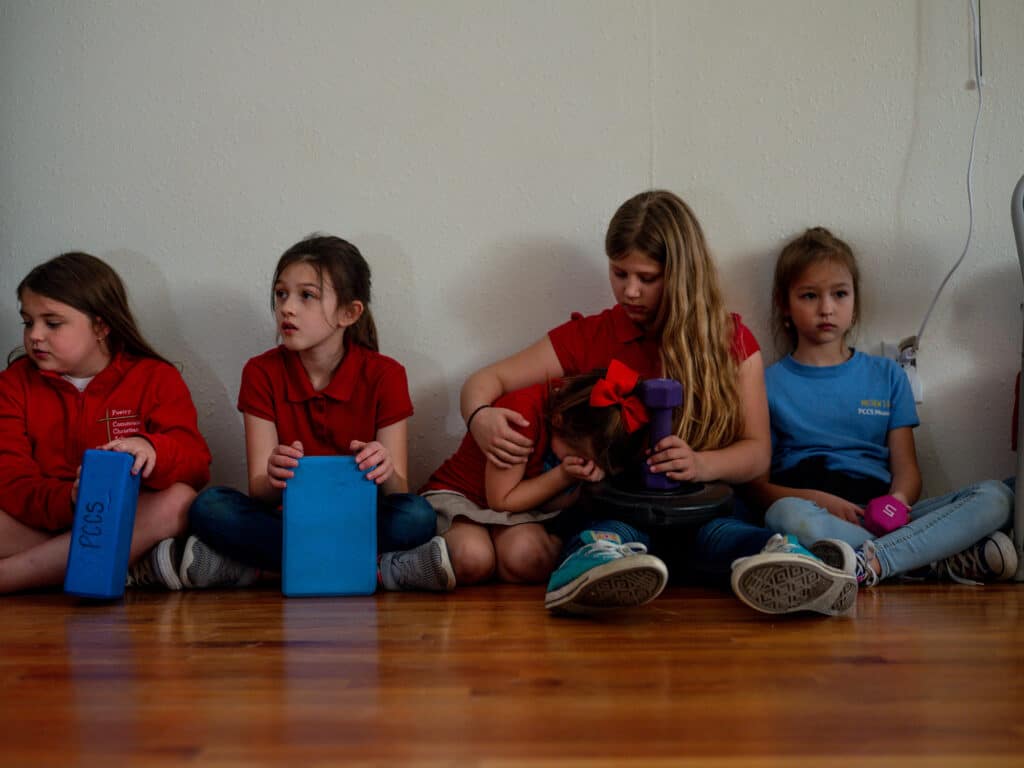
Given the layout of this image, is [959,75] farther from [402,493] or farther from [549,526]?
[402,493]

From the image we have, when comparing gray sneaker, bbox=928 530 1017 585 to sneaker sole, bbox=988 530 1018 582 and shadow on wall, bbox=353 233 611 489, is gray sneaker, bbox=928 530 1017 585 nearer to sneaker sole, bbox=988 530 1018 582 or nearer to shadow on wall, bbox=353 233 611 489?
sneaker sole, bbox=988 530 1018 582

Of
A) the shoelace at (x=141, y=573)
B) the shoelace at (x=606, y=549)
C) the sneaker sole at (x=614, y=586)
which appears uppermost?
the shoelace at (x=606, y=549)

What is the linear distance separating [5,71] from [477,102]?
1193 mm

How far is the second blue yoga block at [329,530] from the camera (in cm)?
195

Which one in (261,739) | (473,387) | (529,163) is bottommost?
(261,739)

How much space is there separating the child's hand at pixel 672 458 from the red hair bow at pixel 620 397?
0.06 meters

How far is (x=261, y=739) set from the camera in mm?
1032

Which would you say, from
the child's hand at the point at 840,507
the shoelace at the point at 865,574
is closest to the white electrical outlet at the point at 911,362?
the child's hand at the point at 840,507

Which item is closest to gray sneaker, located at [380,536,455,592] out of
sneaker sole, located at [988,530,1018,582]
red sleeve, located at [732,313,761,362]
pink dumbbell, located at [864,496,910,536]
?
red sleeve, located at [732,313,761,362]

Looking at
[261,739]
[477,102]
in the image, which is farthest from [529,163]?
[261,739]

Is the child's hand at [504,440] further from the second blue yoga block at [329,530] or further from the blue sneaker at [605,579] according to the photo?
the blue sneaker at [605,579]

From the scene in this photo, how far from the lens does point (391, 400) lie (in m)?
2.21

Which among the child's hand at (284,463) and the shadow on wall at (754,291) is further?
the shadow on wall at (754,291)

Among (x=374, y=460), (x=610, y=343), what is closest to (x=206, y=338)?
(x=374, y=460)
